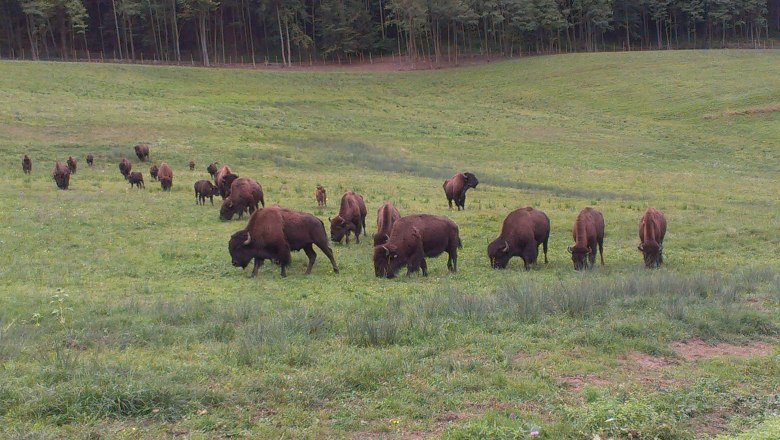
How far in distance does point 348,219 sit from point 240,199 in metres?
5.04

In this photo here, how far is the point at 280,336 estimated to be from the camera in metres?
9.55

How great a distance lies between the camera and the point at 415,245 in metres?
16.4

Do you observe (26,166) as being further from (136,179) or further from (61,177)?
(136,179)

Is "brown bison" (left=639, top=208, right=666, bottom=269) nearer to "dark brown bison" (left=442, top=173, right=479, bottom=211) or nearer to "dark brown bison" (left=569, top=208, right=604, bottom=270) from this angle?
"dark brown bison" (left=569, top=208, right=604, bottom=270)

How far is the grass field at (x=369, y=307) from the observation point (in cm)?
703

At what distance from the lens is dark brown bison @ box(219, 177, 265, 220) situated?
22.7m

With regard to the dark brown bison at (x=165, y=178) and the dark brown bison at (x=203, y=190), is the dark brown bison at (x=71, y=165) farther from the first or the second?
the dark brown bison at (x=203, y=190)

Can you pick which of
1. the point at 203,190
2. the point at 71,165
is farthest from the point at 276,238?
the point at 71,165

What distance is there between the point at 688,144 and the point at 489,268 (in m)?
37.7

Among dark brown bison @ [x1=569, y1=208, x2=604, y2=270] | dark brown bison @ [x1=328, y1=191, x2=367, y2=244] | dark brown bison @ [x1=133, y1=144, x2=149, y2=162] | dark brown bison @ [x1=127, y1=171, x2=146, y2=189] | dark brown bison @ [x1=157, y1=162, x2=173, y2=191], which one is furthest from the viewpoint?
dark brown bison @ [x1=133, y1=144, x2=149, y2=162]

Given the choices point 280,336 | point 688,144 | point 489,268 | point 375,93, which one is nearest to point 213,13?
point 375,93

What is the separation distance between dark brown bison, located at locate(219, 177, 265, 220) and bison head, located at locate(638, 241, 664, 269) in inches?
506

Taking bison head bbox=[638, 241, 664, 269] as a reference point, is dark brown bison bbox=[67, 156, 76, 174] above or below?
above

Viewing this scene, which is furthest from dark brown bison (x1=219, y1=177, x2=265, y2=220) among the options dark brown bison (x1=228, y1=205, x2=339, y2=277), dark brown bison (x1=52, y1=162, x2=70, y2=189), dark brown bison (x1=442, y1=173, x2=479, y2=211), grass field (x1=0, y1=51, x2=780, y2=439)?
dark brown bison (x1=52, y1=162, x2=70, y2=189)
